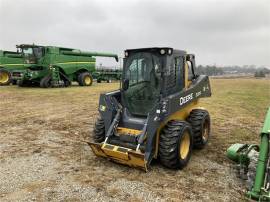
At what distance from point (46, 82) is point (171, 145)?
16.4m

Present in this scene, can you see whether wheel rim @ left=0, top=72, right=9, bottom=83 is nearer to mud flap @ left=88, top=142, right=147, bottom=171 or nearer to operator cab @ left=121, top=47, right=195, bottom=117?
operator cab @ left=121, top=47, right=195, bottom=117

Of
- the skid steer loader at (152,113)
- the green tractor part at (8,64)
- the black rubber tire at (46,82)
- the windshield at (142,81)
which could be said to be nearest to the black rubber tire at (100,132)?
the skid steer loader at (152,113)

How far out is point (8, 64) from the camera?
894 inches

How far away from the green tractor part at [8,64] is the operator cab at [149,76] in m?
17.4

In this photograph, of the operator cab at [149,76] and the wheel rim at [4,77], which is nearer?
the operator cab at [149,76]

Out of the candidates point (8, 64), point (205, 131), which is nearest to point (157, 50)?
point (205, 131)

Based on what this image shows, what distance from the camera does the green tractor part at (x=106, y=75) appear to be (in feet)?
89.7

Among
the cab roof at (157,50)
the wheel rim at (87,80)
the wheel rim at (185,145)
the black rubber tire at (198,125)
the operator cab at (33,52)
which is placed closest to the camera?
the wheel rim at (185,145)

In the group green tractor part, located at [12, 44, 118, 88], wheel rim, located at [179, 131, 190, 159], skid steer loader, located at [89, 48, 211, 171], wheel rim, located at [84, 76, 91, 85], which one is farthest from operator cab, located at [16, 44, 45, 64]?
wheel rim, located at [179, 131, 190, 159]

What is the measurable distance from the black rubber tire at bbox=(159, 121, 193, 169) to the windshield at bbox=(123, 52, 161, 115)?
70cm

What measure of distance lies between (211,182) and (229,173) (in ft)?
1.94

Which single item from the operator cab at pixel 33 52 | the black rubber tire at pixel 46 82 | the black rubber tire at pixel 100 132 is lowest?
the black rubber tire at pixel 100 132

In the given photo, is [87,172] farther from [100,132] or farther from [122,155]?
[100,132]

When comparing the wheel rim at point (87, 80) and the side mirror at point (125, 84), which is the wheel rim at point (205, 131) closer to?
the side mirror at point (125, 84)
